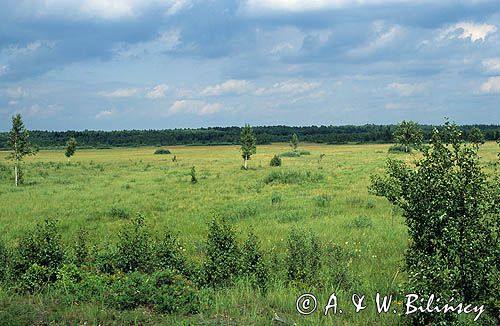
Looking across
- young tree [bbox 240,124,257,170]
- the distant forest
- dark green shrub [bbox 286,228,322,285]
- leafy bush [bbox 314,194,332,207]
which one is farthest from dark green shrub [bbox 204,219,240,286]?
the distant forest

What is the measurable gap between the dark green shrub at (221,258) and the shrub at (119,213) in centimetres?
1098

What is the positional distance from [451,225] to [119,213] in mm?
16587

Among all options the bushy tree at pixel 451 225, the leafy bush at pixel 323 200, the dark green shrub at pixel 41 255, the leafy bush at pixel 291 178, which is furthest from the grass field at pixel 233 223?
the dark green shrub at pixel 41 255

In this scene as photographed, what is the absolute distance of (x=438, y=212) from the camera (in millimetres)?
6941

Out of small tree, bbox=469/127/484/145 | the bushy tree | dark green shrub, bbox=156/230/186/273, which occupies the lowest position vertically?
dark green shrub, bbox=156/230/186/273

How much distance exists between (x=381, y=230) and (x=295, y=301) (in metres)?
8.38

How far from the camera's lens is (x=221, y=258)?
31.8 ft

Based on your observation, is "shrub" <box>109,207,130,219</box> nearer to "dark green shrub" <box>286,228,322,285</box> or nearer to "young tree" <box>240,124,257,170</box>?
"dark green shrub" <box>286,228,322,285</box>

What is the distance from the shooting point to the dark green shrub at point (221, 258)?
9.44 m

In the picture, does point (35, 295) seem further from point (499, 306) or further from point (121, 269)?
point (499, 306)

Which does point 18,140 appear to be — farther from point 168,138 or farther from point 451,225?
point 168,138

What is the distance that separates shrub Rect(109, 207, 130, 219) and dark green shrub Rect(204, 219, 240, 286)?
36.0 feet

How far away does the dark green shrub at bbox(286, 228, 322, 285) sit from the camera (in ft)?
31.2

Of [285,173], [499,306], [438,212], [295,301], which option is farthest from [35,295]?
[285,173]
